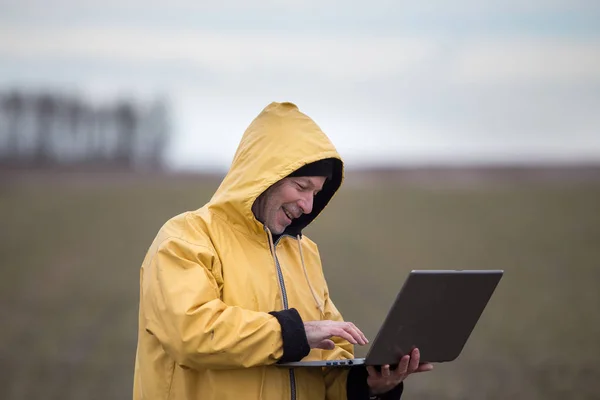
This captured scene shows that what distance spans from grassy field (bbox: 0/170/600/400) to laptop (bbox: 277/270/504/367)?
283 inches

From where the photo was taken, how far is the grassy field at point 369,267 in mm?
11164

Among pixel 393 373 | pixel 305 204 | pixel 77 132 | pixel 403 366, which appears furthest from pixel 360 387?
pixel 77 132

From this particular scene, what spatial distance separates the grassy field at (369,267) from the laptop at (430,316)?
7186 mm

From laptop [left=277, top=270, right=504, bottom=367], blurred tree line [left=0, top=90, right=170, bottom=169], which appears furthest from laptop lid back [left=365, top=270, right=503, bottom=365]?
blurred tree line [left=0, top=90, right=170, bottom=169]

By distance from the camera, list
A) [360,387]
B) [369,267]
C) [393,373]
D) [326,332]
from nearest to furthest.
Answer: [326,332] < [393,373] < [360,387] < [369,267]

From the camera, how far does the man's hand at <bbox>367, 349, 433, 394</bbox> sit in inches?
118

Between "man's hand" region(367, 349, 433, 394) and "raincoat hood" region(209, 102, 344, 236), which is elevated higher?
"raincoat hood" region(209, 102, 344, 236)

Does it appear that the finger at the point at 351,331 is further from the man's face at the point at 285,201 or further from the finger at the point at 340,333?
the man's face at the point at 285,201

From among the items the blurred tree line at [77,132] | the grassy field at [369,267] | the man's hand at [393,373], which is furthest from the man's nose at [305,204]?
the blurred tree line at [77,132]

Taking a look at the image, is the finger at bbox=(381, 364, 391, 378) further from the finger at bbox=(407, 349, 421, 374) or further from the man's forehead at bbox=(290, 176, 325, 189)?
the man's forehead at bbox=(290, 176, 325, 189)

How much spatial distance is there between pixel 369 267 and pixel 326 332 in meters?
18.1

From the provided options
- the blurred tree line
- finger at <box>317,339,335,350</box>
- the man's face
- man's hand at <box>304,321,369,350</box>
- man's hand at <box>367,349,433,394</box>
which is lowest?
the blurred tree line

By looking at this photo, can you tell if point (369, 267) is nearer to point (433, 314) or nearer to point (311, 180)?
point (311, 180)

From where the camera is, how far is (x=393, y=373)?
3.12 m
